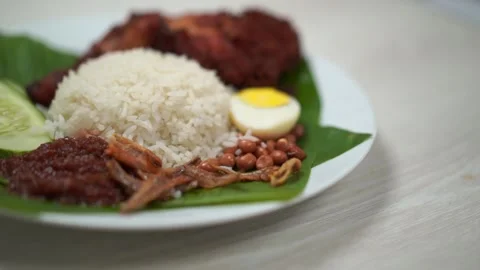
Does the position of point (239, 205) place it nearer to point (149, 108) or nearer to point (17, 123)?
point (149, 108)

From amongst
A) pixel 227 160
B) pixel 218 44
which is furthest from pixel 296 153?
pixel 218 44

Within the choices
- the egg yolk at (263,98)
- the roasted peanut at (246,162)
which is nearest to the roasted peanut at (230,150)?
the roasted peanut at (246,162)

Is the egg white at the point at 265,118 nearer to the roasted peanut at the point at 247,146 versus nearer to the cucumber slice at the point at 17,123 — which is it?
the roasted peanut at the point at 247,146

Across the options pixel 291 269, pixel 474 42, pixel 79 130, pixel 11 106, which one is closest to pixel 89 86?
pixel 79 130

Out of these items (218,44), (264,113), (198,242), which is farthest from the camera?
(218,44)

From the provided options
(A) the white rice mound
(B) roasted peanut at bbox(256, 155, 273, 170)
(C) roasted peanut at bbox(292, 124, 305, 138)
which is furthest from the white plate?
(A) the white rice mound

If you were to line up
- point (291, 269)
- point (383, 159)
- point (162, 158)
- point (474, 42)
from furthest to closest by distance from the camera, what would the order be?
point (474, 42), point (383, 159), point (162, 158), point (291, 269)

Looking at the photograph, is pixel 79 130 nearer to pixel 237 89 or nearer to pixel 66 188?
pixel 66 188
